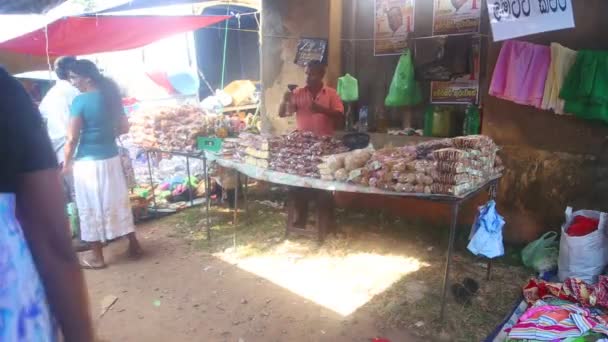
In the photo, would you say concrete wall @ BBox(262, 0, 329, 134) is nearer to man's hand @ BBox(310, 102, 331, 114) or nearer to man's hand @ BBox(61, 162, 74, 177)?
man's hand @ BBox(310, 102, 331, 114)

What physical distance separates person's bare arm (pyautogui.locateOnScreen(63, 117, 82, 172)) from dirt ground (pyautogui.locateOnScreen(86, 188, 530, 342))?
1169mm

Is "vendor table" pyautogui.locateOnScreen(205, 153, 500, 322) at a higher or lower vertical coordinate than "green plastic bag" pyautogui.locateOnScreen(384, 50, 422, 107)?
lower

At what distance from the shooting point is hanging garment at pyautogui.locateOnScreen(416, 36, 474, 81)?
17.3 feet

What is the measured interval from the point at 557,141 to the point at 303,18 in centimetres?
359

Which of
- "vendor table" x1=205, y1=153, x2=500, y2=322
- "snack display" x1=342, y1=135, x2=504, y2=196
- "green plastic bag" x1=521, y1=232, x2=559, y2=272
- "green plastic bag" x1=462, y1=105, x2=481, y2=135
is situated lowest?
"green plastic bag" x1=521, y1=232, x2=559, y2=272

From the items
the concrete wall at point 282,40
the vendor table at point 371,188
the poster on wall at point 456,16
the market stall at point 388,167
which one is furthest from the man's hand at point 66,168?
the poster on wall at point 456,16

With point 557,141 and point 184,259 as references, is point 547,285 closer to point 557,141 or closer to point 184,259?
point 557,141

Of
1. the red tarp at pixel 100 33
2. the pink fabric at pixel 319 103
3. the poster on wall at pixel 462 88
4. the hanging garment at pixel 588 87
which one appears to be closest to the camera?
the hanging garment at pixel 588 87

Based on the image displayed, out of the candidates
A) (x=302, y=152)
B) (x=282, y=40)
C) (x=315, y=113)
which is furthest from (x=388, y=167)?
(x=282, y=40)

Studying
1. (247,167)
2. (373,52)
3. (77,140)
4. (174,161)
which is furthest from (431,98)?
(174,161)

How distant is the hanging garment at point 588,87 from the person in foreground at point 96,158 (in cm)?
434

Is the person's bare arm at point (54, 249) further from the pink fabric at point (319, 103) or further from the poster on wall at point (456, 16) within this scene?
the poster on wall at point (456, 16)

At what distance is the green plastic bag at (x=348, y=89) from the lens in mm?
5957

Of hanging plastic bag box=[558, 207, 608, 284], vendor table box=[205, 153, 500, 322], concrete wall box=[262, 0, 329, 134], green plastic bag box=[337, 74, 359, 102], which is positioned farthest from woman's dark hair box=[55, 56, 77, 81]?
hanging plastic bag box=[558, 207, 608, 284]
